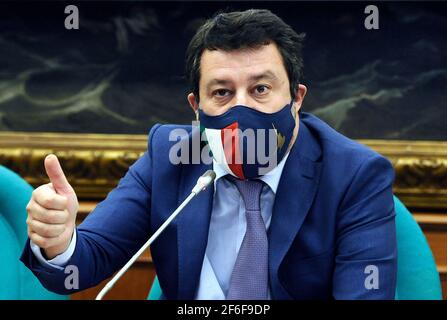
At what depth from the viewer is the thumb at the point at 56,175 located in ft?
4.22

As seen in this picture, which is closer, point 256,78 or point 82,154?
point 256,78

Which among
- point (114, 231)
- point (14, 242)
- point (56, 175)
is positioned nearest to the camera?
point (56, 175)

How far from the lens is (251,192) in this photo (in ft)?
5.14

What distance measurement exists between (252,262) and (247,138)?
0.67 feet

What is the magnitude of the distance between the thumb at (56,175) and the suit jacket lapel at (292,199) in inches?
14.5

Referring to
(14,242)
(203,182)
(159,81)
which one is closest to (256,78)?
(203,182)

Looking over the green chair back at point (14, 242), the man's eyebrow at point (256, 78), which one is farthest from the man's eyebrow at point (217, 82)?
the green chair back at point (14, 242)

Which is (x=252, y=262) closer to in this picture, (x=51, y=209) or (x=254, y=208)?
(x=254, y=208)

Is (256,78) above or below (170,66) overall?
below

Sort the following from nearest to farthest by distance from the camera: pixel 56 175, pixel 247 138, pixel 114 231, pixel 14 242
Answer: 1. pixel 56 175
2. pixel 247 138
3. pixel 114 231
4. pixel 14 242

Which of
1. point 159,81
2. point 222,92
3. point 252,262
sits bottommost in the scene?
point 252,262
